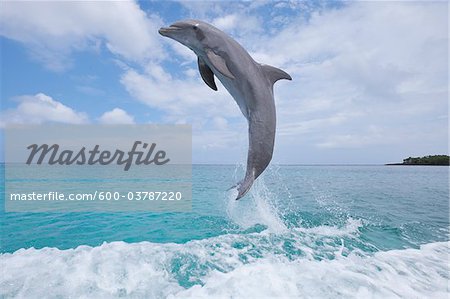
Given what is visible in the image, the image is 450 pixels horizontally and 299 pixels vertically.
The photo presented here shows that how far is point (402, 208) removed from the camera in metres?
17.2

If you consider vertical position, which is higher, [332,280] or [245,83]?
[245,83]

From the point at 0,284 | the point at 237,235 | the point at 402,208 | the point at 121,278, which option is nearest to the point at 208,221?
the point at 237,235

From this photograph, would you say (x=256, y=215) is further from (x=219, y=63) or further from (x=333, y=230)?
(x=219, y=63)

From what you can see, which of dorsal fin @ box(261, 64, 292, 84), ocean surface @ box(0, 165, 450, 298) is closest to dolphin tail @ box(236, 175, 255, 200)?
dorsal fin @ box(261, 64, 292, 84)

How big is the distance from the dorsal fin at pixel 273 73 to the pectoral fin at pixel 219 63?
60cm

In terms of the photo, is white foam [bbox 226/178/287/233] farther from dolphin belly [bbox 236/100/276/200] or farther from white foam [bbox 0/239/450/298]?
dolphin belly [bbox 236/100/276/200]

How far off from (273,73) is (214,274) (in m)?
4.78

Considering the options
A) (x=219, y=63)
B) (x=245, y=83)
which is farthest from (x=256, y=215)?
(x=219, y=63)

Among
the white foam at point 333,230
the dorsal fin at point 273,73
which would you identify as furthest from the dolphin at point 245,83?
the white foam at point 333,230

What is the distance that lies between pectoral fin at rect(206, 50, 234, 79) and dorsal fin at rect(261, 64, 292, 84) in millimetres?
600

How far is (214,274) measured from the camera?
656cm

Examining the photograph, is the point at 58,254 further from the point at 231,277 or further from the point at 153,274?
the point at 231,277

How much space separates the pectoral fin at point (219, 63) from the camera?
3509mm

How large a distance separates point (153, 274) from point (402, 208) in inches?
644
